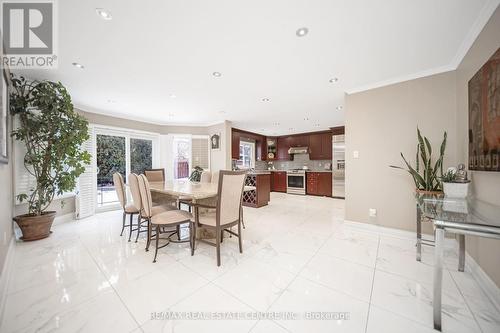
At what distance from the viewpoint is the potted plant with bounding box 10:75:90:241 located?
2.55m

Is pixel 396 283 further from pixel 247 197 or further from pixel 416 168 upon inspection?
pixel 247 197

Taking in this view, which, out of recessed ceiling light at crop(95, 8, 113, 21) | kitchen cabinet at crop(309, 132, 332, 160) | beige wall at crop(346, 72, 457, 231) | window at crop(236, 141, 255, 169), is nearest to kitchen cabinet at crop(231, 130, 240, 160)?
window at crop(236, 141, 255, 169)

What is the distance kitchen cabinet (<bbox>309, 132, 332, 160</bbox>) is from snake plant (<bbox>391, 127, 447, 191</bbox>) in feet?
13.3

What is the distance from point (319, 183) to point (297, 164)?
4.88 feet

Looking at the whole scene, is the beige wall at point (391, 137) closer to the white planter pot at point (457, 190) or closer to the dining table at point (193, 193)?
the white planter pot at point (457, 190)

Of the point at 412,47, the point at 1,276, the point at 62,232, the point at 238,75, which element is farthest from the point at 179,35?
the point at 62,232

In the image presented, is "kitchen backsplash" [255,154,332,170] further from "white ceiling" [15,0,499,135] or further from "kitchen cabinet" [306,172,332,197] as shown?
"white ceiling" [15,0,499,135]

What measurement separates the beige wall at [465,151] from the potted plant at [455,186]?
0.34ft

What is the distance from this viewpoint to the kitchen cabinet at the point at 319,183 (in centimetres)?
622

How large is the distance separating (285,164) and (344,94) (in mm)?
4910

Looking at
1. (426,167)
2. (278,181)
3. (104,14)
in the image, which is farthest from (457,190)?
(278,181)

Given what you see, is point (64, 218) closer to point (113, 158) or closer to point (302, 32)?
point (113, 158)

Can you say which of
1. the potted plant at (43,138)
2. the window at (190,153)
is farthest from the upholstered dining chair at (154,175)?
the window at (190,153)

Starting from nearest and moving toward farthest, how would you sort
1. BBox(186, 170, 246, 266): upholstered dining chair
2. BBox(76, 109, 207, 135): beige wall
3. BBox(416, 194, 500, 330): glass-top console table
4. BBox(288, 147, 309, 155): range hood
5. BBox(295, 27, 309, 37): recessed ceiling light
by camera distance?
BBox(416, 194, 500, 330): glass-top console table < BBox(295, 27, 309, 37): recessed ceiling light < BBox(186, 170, 246, 266): upholstered dining chair < BBox(76, 109, 207, 135): beige wall < BBox(288, 147, 309, 155): range hood
